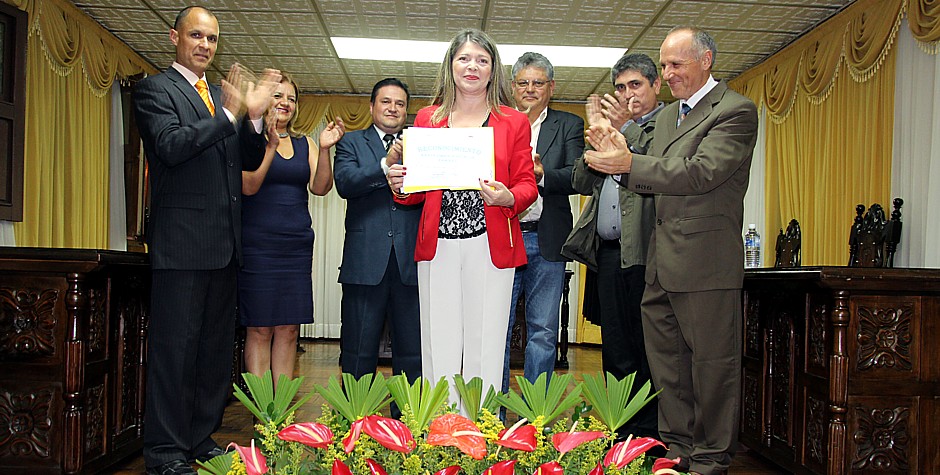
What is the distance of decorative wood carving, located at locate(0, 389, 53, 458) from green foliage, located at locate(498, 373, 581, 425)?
2.19 metres

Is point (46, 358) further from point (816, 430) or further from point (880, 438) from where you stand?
point (880, 438)

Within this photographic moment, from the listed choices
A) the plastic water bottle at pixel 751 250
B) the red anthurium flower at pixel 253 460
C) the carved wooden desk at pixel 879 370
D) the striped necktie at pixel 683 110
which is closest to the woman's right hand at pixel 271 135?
the striped necktie at pixel 683 110

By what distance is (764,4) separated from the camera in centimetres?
519

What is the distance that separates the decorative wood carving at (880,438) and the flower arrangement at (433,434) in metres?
2.08

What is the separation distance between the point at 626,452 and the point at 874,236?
463 cm

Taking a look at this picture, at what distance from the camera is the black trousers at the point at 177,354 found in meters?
2.28

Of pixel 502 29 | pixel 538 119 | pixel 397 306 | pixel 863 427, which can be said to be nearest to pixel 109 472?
pixel 397 306

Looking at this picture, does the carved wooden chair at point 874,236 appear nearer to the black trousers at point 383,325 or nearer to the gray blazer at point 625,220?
the gray blazer at point 625,220

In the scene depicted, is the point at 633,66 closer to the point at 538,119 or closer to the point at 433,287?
the point at 538,119

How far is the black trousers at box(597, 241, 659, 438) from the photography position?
2.73 meters

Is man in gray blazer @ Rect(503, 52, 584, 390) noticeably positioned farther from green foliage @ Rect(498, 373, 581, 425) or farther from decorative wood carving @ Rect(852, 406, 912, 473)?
green foliage @ Rect(498, 373, 581, 425)

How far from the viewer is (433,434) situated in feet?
2.14

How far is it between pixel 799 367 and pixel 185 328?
2.24 meters

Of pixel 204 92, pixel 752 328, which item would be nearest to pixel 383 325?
pixel 204 92
